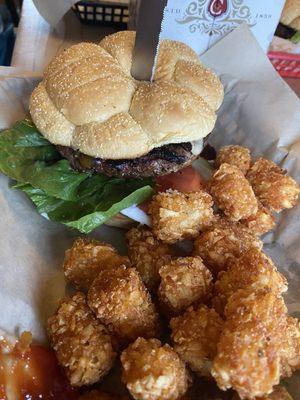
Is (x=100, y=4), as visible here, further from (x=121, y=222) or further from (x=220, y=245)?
(x=220, y=245)

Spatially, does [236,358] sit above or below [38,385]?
above

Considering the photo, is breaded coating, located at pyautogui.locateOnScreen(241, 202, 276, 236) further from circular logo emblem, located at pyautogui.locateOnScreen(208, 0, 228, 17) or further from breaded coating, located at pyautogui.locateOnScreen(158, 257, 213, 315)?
circular logo emblem, located at pyautogui.locateOnScreen(208, 0, 228, 17)

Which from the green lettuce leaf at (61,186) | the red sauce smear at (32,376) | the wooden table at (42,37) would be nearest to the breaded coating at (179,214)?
the green lettuce leaf at (61,186)

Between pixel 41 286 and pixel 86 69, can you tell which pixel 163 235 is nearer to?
pixel 41 286

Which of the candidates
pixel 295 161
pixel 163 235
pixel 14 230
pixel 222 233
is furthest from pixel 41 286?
pixel 295 161

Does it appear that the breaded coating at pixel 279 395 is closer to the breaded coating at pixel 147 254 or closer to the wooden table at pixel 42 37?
the breaded coating at pixel 147 254

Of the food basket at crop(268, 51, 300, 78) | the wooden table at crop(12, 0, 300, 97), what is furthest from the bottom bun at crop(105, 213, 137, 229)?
the food basket at crop(268, 51, 300, 78)
